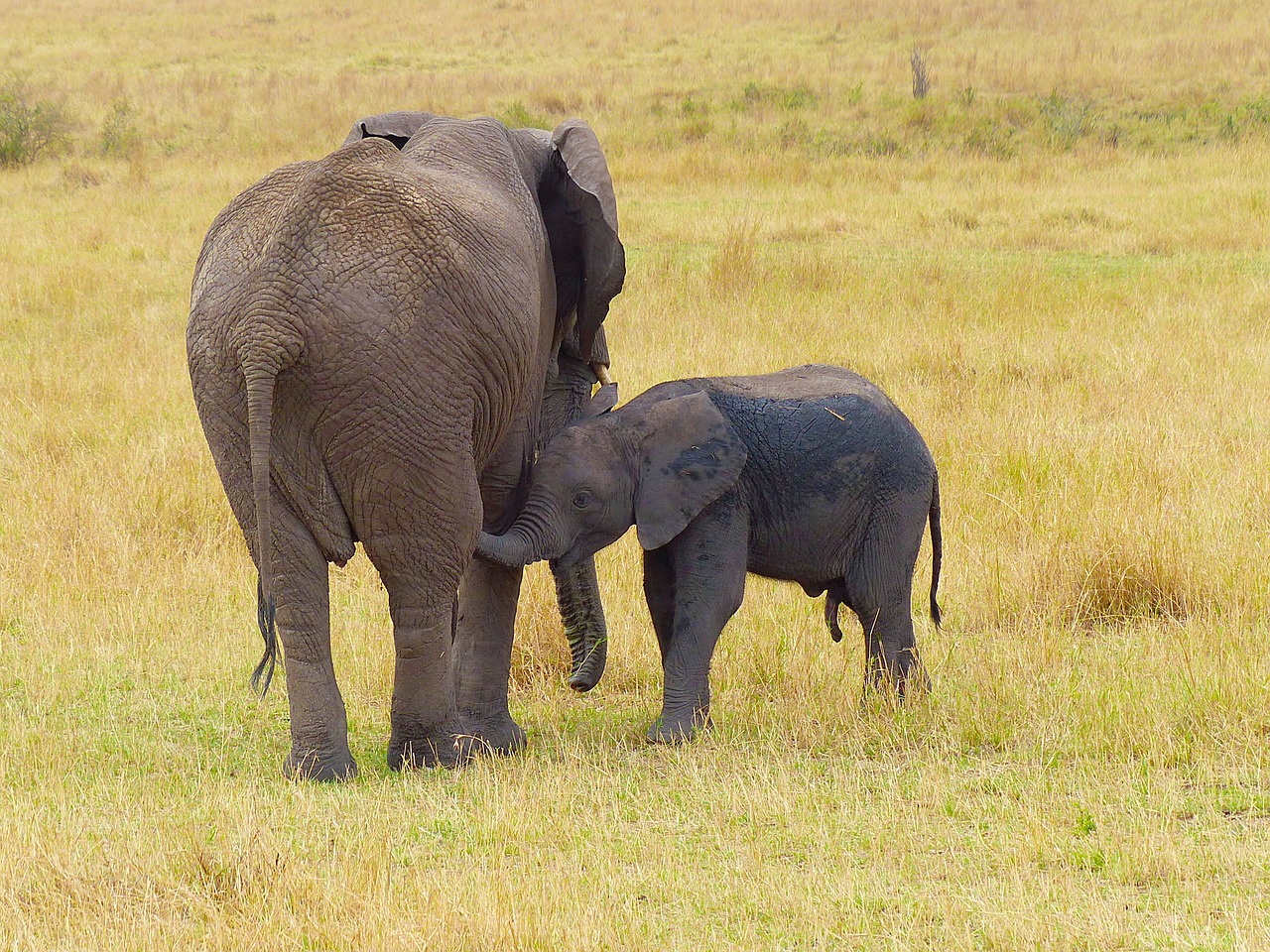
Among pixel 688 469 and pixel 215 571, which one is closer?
pixel 688 469

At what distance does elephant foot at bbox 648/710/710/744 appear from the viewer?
16.7ft

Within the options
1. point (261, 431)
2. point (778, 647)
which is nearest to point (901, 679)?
point (778, 647)

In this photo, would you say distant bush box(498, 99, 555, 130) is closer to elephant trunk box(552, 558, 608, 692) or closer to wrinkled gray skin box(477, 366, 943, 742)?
elephant trunk box(552, 558, 608, 692)

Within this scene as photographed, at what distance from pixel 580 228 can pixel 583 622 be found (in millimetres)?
1467

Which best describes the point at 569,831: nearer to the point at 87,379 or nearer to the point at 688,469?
the point at 688,469

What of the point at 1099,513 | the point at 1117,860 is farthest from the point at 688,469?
the point at 1099,513

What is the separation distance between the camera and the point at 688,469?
202 inches

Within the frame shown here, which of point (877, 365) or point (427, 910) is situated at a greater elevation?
point (427, 910)

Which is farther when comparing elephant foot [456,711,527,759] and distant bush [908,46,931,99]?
distant bush [908,46,931,99]

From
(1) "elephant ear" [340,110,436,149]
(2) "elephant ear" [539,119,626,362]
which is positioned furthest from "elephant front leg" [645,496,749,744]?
(1) "elephant ear" [340,110,436,149]

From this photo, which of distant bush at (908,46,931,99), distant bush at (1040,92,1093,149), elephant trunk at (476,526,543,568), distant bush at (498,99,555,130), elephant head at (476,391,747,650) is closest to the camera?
elephant trunk at (476,526,543,568)

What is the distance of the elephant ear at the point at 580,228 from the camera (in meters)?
5.44

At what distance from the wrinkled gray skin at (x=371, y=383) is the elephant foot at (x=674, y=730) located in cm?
58

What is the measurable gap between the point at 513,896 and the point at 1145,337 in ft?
29.0
